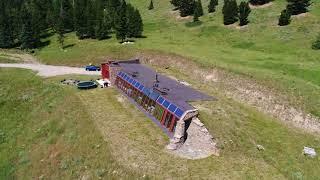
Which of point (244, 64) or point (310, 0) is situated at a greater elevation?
point (310, 0)

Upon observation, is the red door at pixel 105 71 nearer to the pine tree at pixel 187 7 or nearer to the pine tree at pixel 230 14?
the pine tree at pixel 230 14

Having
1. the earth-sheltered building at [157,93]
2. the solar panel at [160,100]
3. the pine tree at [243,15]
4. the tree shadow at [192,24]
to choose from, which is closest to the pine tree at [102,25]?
the tree shadow at [192,24]

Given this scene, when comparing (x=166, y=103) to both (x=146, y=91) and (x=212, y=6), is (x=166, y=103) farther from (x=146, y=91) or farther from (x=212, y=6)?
(x=212, y=6)

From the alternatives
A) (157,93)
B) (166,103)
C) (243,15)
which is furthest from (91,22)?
(166,103)

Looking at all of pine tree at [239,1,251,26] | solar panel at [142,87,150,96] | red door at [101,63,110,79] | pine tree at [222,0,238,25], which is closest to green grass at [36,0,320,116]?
pine tree at [239,1,251,26]

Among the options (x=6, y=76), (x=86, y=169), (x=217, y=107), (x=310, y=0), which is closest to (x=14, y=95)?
(x=6, y=76)

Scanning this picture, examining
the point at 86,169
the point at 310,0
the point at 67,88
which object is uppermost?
the point at 310,0

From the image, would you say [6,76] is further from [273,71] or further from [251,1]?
[251,1]
